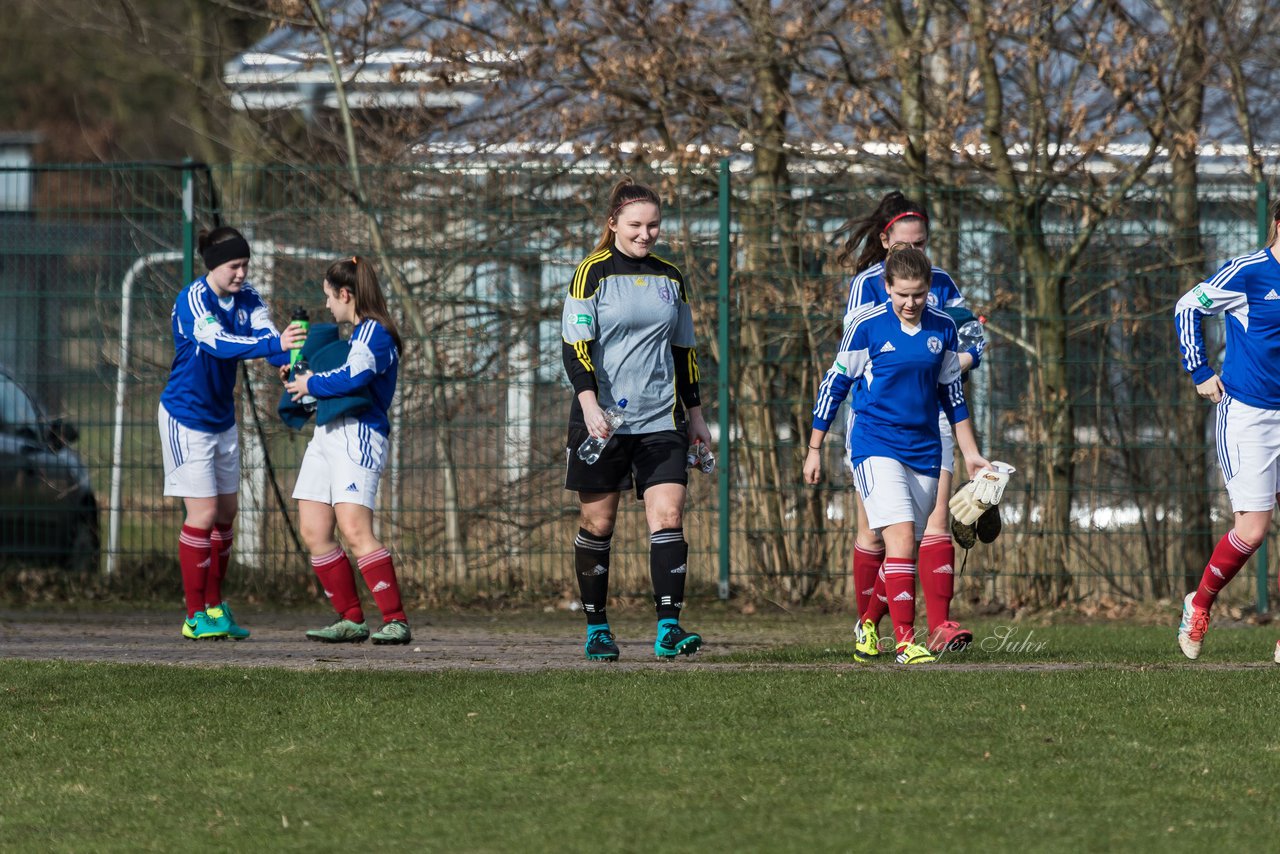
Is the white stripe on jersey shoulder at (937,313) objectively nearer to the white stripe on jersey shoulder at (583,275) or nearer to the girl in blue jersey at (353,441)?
the white stripe on jersey shoulder at (583,275)

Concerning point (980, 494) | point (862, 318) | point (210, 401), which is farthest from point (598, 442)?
point (210, 401)

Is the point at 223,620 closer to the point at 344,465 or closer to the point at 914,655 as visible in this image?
the point at 344,465

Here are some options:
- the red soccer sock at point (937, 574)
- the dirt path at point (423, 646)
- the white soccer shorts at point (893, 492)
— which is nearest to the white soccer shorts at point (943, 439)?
the white soccer shorts at point (893, 492)

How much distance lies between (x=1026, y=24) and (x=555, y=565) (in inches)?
192

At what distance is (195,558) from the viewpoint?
8.39 metres

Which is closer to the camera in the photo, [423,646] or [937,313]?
[937,313]

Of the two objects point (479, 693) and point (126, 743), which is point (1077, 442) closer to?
point (479, 693)

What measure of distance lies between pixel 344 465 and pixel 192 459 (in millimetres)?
902

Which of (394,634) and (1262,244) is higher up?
(1262,244)

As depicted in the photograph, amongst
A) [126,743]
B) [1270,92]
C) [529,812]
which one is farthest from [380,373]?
[1270,92]

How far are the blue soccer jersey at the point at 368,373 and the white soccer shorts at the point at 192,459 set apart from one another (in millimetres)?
807

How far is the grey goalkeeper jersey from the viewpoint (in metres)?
7.09

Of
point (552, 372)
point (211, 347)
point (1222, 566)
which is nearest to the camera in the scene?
point (1222, 566)

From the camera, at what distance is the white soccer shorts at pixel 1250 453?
7062 mm
